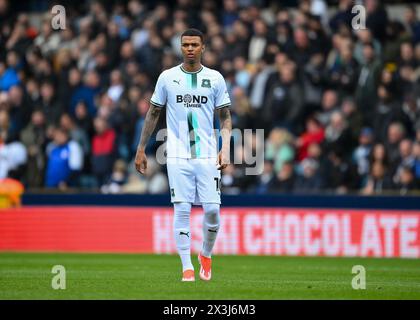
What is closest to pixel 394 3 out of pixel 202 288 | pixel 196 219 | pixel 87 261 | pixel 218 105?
pixel 196 219

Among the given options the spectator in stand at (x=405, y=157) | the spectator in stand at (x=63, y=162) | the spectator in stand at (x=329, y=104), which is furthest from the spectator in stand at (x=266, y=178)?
the spectator in stand at (x=63, y=162)

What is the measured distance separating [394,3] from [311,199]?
7.02 m

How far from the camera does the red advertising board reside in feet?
61.6

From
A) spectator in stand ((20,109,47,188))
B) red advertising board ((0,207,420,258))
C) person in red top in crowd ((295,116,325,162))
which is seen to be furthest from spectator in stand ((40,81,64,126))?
person in red top in crowd ((295,116,325,162))

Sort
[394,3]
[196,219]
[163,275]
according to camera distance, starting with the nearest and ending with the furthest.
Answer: [163,275]
[196,219]
[394,3]

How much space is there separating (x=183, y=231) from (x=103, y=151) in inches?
422

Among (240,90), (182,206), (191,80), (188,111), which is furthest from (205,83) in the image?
(240,90)

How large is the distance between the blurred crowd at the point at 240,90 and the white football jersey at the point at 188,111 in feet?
24.9

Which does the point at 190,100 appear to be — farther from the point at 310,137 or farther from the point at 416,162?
the point at 310,137

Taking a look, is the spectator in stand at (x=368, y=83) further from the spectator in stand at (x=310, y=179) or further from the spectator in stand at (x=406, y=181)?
the spectator in stand at (x=406, y=181)

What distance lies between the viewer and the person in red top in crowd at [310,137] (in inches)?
814

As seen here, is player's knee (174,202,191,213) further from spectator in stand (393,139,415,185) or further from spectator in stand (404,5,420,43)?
spectator in stand (404,5,420,43)

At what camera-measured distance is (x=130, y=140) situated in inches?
901

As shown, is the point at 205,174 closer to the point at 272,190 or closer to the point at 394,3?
the point at 272,190
